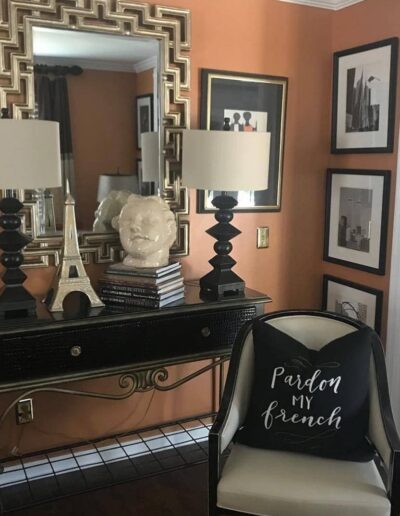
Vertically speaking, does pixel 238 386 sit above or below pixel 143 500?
above

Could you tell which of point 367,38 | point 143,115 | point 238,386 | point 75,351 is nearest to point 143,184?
point 143,115

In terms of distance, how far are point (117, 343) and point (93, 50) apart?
1241 mm

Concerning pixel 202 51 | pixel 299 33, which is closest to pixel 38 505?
pixel 202 51

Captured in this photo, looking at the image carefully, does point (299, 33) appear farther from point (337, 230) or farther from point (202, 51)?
point (337, 230)

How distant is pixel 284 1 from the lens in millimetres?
2686

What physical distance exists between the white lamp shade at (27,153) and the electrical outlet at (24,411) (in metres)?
1.08

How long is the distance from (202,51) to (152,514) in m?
2.06

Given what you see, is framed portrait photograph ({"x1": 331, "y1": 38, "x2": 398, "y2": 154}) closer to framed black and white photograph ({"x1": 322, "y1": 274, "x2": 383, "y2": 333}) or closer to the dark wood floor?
framed black and white photograph ({"x1": 322, "y1": 274, "x2": 383, "y2": 333})

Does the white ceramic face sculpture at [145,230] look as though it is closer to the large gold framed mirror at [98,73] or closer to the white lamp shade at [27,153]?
the large gold framed mirror at [98,73]

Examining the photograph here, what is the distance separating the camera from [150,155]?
8.20 feet

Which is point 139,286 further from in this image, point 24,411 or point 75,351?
point 24,411

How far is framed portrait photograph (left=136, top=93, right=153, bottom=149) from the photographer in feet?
8.09

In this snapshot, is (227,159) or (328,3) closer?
(227,159)

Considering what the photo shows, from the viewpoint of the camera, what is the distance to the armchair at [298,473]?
171 cm
